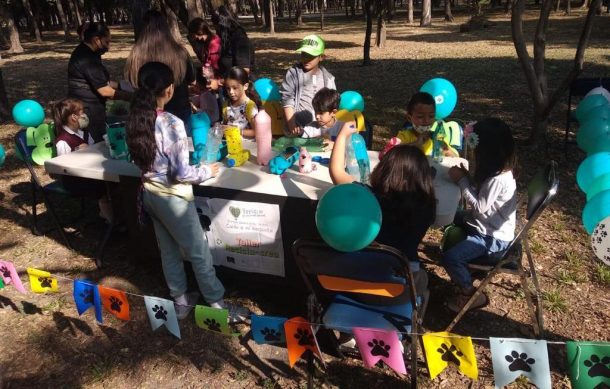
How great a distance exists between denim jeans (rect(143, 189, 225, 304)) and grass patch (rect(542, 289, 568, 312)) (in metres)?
Result: 2.24

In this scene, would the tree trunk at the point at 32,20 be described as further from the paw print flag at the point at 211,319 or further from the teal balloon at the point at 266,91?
the paw print flag at the point at 211,319

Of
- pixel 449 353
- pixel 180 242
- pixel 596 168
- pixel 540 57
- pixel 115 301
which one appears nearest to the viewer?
pixel 449 353

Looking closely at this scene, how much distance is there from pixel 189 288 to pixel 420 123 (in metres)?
2.11

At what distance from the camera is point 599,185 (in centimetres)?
292

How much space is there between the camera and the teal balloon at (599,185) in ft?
9.41

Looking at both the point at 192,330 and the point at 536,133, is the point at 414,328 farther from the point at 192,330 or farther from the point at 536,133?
the point at 536,133

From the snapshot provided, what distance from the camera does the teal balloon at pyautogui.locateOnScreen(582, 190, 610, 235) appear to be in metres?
2.62

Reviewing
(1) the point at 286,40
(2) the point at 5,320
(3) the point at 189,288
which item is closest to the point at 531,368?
(3) the point at 189,288

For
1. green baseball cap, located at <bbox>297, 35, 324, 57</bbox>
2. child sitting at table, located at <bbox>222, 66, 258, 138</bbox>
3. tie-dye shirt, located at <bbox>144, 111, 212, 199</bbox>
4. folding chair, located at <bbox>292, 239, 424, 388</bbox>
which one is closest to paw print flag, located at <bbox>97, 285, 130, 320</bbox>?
tie-dye shirt, located at <bbox>144, 111, 212, 199</bbox>

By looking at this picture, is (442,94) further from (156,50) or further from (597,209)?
(156,50)

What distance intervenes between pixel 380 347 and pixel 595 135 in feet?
10.8

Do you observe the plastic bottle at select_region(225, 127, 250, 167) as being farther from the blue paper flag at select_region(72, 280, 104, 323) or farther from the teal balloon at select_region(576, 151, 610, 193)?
the teal balloon at select_region(576, 151, 610, 193)

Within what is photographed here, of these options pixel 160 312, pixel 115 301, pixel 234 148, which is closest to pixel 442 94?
pixel 234 148

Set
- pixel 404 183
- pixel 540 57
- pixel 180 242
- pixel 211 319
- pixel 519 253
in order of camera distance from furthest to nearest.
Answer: pixel 540 57, pixel 180 242, pixel 519 253, pixel 211 319, pixel 404 183
